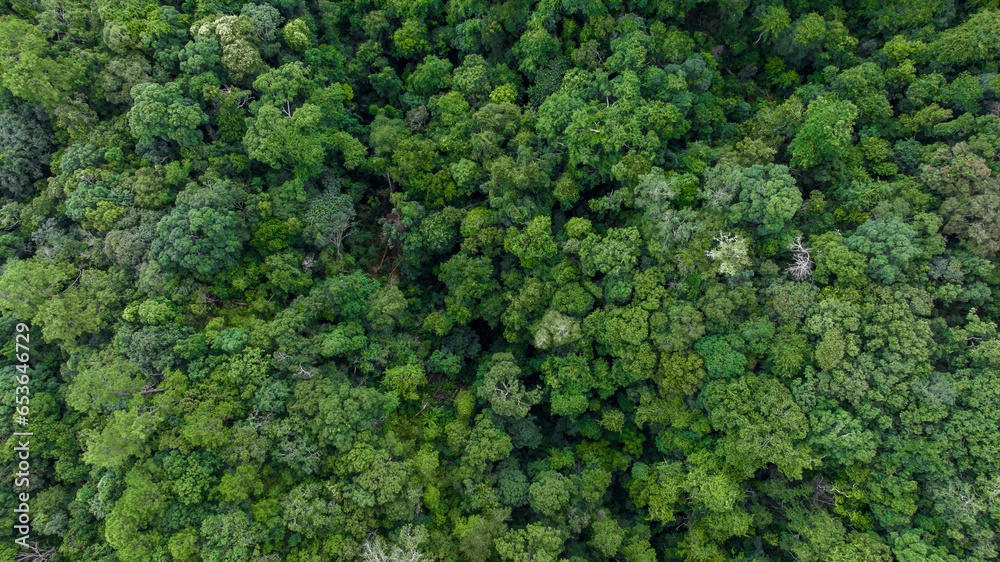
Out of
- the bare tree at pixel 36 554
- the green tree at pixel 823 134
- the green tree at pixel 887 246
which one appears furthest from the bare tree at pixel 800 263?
the bare tree at pixel 36 554

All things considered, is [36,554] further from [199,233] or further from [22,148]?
[22,148]

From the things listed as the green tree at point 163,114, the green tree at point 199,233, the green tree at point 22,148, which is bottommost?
the green tree at point 199,233

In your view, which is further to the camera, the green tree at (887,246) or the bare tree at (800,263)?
the bare tree at (800,263)

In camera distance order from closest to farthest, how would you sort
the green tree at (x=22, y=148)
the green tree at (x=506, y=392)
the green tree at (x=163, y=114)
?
the green tree at (x=163, y=114), the green tree at (x=506, y=392), the green tree at (x=22, y=148)

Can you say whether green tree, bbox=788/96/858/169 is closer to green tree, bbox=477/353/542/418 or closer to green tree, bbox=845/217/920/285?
green tree, bbox=845/217/920/285

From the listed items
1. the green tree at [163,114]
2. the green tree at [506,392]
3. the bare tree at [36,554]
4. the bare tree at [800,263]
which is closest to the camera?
the bare tree at [36,554]

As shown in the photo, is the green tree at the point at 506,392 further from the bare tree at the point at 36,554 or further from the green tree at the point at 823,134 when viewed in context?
the bare tree at the point at 36,554

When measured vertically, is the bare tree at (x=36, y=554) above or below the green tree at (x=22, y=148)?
below

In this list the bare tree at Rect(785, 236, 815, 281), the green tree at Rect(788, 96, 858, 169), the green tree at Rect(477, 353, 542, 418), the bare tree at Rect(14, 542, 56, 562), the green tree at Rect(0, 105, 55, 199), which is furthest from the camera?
the green tree at Rect(0, 105, 55, 199)

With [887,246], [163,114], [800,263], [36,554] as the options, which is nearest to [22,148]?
[163,114]

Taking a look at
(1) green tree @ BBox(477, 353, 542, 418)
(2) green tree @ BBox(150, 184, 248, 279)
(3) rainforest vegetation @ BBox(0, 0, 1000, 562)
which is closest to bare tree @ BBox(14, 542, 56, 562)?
(3) rainforest vegetation @ BBox(0, 0, 1000, 562)
